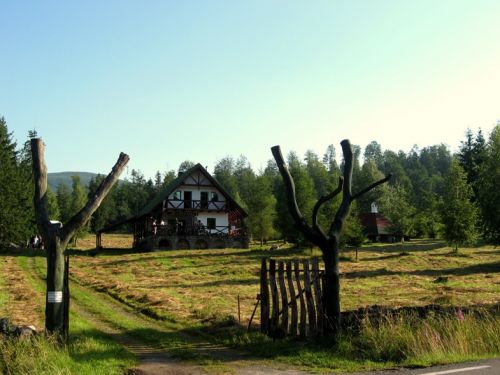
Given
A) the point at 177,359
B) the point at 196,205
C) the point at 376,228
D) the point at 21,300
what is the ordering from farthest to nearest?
the point at 376,228
the point at 196,205
the point at 21,300
the point at 177,359

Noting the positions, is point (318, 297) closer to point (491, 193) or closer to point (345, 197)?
point (345, 197)

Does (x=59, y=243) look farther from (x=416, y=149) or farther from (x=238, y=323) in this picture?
(x=416, y=149)

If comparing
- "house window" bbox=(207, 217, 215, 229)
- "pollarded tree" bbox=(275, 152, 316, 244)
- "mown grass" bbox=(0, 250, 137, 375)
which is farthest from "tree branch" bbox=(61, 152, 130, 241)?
"house window" bbox=(207, 217, 215, 229)

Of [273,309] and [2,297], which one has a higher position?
[273,309]

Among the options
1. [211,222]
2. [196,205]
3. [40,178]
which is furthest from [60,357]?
[211,222]

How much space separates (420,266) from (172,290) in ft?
65.6

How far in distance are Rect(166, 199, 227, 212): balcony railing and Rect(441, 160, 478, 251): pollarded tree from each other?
68.7 ft

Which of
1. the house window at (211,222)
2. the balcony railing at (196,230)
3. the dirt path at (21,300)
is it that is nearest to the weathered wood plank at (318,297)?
the dirt path at (21,300)

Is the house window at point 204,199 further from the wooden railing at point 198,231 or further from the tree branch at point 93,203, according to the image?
the tree branch at point 93,203

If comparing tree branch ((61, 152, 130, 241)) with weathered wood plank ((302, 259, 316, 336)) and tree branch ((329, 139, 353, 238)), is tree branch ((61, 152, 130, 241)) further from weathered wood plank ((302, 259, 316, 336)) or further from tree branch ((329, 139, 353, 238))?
tree branch ((329, 139, 353, 238))

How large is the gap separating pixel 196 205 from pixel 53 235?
38.1 meters

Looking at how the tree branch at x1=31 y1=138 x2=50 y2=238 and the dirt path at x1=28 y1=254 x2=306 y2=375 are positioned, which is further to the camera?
the tree branch at x1=31 y1=138 x2=50 y2=238

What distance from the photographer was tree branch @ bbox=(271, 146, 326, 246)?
12797 millimetres

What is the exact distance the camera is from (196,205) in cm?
4925
